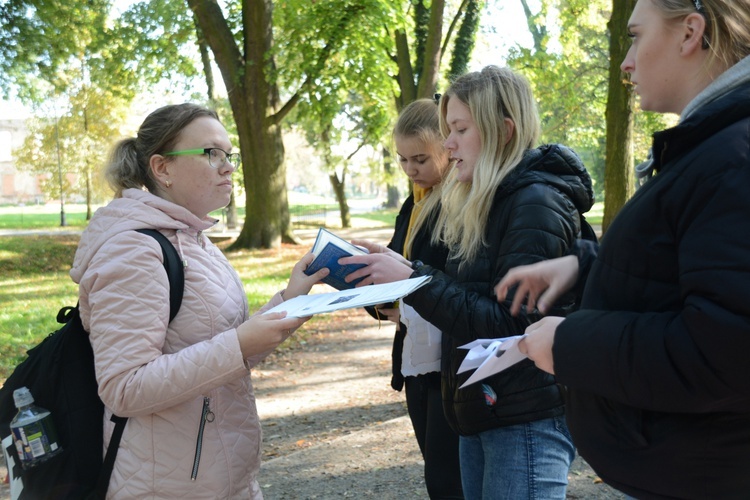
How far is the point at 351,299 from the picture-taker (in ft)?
7.16

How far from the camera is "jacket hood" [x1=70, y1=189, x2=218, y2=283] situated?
7.70ft

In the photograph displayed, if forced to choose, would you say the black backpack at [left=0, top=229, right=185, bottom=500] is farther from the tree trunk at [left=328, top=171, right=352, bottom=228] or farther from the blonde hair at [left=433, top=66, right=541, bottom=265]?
the tree trunk at [left=328, top=171, right=352, bottom=228]

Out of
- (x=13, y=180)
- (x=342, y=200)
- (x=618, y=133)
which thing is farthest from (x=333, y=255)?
(x=13, y=180)

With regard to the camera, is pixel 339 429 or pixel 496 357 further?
pixel 339 429

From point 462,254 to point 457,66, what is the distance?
1682 centimetres

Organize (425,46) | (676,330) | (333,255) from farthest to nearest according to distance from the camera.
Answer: (425,46) → (333,255) → (676,330)

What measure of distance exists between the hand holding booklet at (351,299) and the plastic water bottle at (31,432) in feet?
2.66

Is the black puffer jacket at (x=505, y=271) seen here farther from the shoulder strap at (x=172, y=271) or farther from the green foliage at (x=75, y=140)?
the green foliage at (x=75, y=140)

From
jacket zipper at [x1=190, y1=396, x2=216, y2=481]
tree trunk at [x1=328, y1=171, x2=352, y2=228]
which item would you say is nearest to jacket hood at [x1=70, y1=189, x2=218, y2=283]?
jacket zipper at [x1=190, y1=396, x2=216, y2=481]

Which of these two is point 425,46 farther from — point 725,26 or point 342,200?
point 342,200

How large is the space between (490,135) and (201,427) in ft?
4.76

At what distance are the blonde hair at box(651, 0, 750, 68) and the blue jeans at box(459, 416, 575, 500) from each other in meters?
1.32

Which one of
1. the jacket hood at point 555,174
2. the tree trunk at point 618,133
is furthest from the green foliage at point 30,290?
the tree trunk at point 618,133

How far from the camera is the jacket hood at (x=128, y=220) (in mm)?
2348
